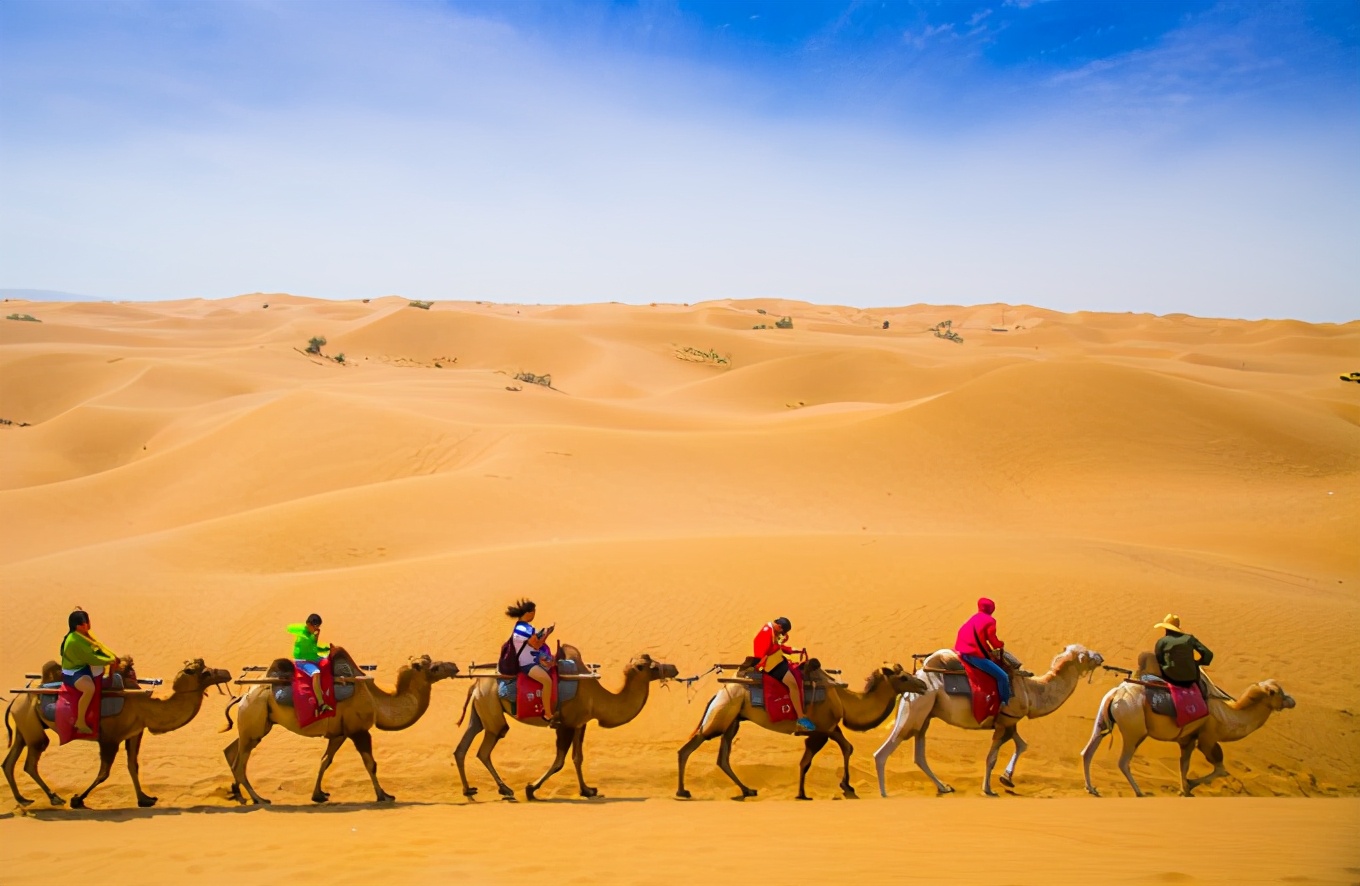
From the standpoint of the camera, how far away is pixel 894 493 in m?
26.8

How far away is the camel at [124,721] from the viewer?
10.2m

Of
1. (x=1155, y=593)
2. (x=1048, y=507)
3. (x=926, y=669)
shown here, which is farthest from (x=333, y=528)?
(x=1048, y=507)

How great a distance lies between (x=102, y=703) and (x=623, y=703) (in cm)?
551

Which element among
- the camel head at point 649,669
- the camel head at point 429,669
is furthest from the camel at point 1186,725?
the camel head at point 429,669

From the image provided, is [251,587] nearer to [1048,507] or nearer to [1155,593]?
[1155,593]

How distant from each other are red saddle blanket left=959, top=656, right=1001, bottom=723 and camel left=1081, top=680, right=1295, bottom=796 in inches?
44.9

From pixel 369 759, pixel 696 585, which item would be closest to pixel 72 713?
pixel 369 759

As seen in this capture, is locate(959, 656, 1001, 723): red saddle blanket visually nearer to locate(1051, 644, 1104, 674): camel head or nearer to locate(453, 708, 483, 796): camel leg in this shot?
locate(1051, 644, 1104, 674): camel head

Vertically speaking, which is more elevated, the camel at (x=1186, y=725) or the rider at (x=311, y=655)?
the rider at (x=311, y=655)

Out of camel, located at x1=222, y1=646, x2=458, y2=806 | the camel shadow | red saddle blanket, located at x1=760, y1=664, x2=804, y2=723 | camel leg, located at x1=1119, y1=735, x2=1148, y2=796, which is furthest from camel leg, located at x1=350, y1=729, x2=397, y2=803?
camel leg, located at x1=1119, y1=735, x2=1148, y2=796

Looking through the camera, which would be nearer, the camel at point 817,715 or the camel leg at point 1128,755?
the camel at point 817,715

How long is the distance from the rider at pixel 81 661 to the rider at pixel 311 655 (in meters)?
1.81

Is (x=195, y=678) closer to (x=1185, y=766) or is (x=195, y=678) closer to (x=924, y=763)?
(x=924, y=763)

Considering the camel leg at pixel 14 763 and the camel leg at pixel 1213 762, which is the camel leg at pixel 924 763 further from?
the camel leg at pixel 14 763
